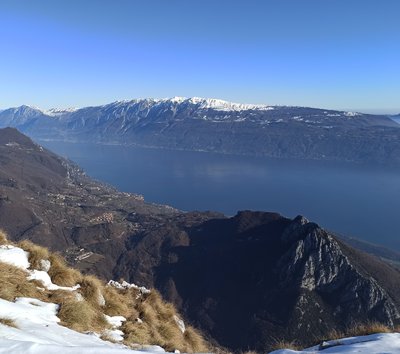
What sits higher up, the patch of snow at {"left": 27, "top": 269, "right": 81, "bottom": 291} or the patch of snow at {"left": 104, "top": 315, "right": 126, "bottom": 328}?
the patch of snow at {"left": 27, "top": 269, "right": 81, "bottom": 291}

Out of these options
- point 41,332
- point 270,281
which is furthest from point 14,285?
point 270,281

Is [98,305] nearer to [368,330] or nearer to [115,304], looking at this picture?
[115,304]

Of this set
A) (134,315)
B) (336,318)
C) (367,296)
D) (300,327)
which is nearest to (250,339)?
(300,327)

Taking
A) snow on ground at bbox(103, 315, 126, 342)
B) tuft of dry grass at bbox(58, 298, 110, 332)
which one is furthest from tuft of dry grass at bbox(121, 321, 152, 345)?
tuft of dry grass at bbox(58, 298, 110, 332)

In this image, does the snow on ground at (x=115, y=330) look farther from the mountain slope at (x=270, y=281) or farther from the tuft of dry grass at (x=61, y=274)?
the mountain slope at (x=270, y=281)

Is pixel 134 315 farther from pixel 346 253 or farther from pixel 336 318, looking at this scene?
pixel 346 253

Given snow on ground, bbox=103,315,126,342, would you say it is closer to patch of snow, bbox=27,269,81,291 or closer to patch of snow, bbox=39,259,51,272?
patch of snow, bbox=27,269,81,291

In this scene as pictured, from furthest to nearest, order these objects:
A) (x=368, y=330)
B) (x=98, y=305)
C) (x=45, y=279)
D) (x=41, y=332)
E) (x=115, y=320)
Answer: (x=45, y=279) → (x=98, y=305) → (x=115, y=320) → (x=368, y=330) → (x=41, y=332)
